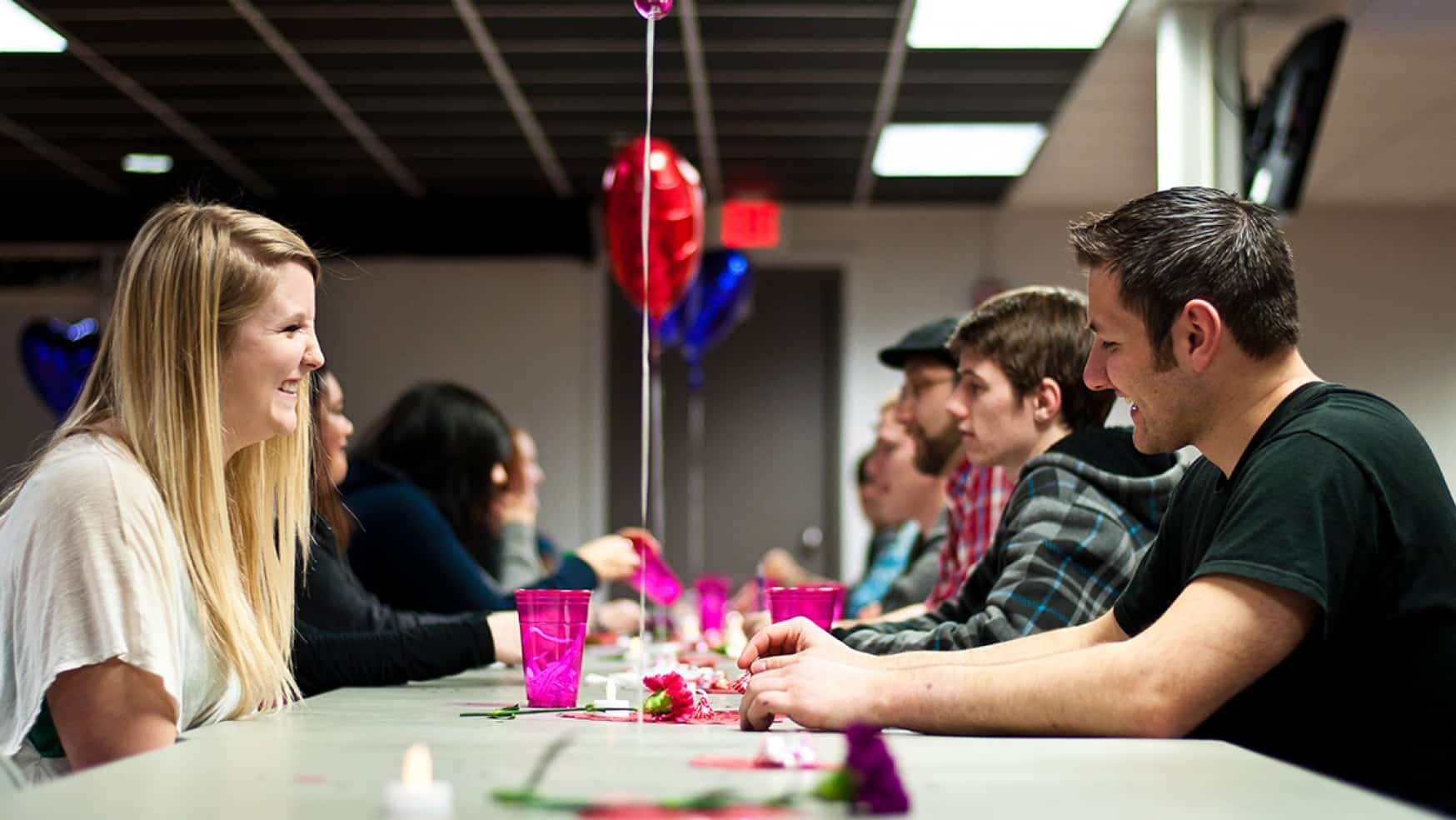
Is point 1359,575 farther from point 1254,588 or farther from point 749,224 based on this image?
point 749,224

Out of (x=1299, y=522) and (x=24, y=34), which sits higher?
(x=24, y=34)

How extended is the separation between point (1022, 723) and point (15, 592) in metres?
1.05

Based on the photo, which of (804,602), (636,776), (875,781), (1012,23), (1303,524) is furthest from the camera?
(1012,23)

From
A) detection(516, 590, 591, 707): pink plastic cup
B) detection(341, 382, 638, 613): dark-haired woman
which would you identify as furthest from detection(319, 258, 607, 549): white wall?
detection(516, 590, 591, 707): pink plastic cup

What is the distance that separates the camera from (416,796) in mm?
1035

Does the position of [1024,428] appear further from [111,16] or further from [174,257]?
[111,16]

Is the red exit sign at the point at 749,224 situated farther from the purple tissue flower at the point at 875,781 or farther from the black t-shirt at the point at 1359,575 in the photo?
the purple tissue flower at the point at 875,781

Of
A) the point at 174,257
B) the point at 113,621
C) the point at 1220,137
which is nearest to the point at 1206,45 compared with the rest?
the point at 1220,137

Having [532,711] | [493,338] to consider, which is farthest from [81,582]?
[493,338]

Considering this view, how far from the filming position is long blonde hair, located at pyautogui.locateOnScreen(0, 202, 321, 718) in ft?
5.78

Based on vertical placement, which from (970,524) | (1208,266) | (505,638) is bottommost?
(505,638)

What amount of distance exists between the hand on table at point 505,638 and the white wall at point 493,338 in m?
5.63

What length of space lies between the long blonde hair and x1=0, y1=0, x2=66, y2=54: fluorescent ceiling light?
11.6 feet

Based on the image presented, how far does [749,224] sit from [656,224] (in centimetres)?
283
